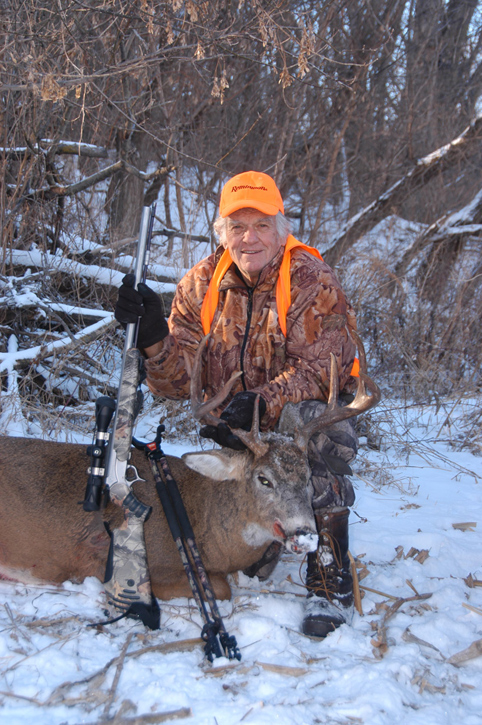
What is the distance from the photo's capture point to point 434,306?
708 cm

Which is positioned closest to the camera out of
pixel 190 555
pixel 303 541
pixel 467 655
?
pixel 467 655

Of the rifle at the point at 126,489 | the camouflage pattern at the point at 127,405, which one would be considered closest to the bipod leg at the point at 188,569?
the rifle at the point at 126,489

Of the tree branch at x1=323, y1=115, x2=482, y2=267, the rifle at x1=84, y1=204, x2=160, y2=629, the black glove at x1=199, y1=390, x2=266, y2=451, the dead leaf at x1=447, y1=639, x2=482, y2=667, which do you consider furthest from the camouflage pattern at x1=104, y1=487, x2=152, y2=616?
the tree branch at x1=323, y1=115, x2=482, y2=267

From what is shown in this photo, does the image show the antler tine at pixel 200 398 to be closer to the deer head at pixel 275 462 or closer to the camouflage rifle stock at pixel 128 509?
the deer head at pixel 275 462

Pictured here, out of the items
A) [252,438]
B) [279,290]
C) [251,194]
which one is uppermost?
[251,194]

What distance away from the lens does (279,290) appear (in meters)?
3.31

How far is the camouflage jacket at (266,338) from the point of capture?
3176mm

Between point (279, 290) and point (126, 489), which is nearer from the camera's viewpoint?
point (126, 489)

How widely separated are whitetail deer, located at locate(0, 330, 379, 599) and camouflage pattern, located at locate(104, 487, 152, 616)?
0.22 metres

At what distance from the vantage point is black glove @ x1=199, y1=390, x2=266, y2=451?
2850 millimetres

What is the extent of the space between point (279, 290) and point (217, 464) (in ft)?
3.37

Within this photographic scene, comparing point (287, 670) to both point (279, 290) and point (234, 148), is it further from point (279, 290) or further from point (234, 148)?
point (234, 148)

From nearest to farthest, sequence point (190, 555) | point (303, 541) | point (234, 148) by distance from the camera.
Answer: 1. point (303, 541)
2. point (190, 555)
3. point (234, 148)

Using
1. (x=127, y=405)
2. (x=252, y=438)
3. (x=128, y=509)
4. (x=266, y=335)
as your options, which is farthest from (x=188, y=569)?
(x=266, y=335)
